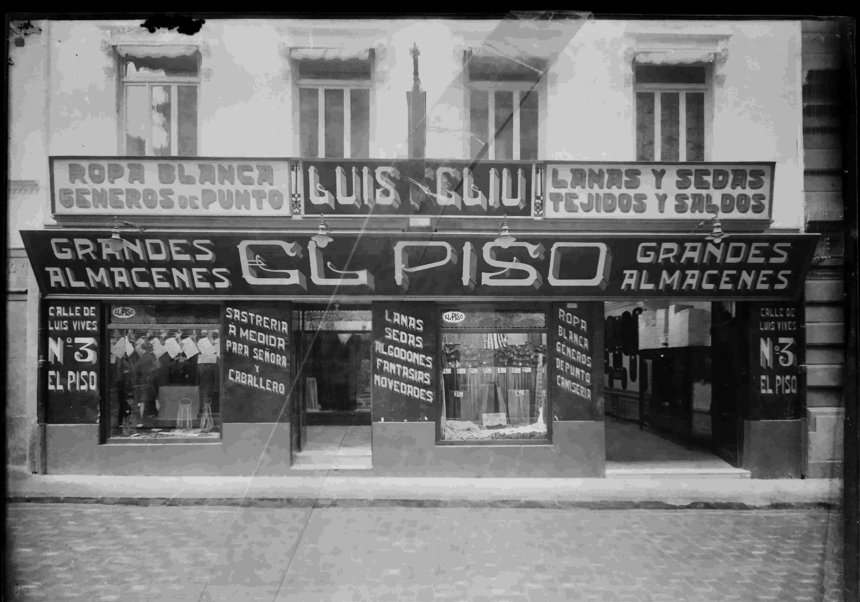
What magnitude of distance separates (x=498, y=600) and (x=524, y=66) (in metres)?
6.96

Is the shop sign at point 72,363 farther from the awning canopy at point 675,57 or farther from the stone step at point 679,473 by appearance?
the awning canopy at point 675,57

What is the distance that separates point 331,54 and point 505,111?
2.69 metres

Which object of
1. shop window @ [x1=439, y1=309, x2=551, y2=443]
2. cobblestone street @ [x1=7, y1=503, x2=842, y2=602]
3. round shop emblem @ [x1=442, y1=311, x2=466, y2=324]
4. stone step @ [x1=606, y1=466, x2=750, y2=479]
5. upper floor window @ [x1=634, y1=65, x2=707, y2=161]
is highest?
upper floor window @ [x1=634, y1=65, x2=707, y2=161]

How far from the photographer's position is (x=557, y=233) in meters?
7.81

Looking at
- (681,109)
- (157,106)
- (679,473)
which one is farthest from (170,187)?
(679,473)

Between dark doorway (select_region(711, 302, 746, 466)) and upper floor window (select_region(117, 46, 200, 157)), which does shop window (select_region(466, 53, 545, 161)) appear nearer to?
upper floor window (select_region(117, 46, 200, 157))

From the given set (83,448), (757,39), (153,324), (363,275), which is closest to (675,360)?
(757,39)

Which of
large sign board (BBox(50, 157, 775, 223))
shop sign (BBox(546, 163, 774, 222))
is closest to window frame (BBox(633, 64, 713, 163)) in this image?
shop sign (BBox(546, 163, 774, 222))

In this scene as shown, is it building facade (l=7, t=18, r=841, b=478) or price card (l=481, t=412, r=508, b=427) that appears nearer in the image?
building facade (l=7, t=18, r=841, b=478)

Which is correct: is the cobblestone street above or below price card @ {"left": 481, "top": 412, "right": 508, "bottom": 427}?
below

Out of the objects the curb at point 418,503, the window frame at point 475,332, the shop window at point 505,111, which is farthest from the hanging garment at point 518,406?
the shop window at point 505,111

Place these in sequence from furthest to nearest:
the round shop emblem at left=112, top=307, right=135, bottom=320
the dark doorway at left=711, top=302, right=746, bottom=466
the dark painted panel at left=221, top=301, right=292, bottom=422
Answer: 1. the dark doorway at left=711, top=302, right=746, bottom=466
2. the round shop emblem at left=112, top=307, right=135, bottom=320
3. the dark painted panel at left=221, top=301, right=292, bottom=422

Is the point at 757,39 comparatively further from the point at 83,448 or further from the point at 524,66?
the point at 83,448

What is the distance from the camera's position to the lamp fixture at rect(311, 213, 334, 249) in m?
7.54
